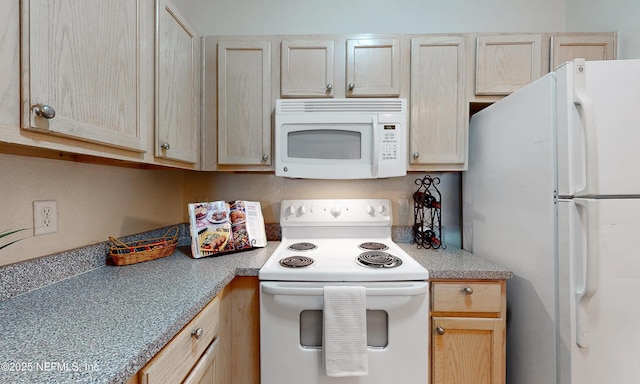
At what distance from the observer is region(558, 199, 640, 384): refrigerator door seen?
3.07 ft

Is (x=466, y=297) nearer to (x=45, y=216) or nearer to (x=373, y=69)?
(x=373, y=69)

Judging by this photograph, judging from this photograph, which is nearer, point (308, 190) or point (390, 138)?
point (390, 138)

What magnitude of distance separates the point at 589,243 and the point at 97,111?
171 cm

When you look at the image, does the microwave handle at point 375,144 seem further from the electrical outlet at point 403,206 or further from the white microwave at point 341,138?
the electrical outlet at point 403,206

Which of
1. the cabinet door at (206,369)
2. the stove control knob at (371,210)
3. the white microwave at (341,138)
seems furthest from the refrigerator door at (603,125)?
the cabinet door at (206,369)

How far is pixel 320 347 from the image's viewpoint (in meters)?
1.17

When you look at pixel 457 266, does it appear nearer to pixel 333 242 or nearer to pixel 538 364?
pixel 538 364

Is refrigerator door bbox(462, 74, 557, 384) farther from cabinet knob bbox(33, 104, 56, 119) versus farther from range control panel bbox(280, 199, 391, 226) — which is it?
cabinet knob bbox(33, 104, 56, 119)

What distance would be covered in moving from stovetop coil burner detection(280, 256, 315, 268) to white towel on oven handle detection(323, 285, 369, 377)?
0.19m

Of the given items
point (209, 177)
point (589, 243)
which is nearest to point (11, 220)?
point (209, 177)

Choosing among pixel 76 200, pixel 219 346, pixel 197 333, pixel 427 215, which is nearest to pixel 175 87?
pixel 76 200

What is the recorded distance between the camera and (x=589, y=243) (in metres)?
0.92

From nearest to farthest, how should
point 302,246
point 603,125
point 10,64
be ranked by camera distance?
point 10,64 < point 603,125 < point 302,246

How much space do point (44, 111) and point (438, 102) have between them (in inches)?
63.7
